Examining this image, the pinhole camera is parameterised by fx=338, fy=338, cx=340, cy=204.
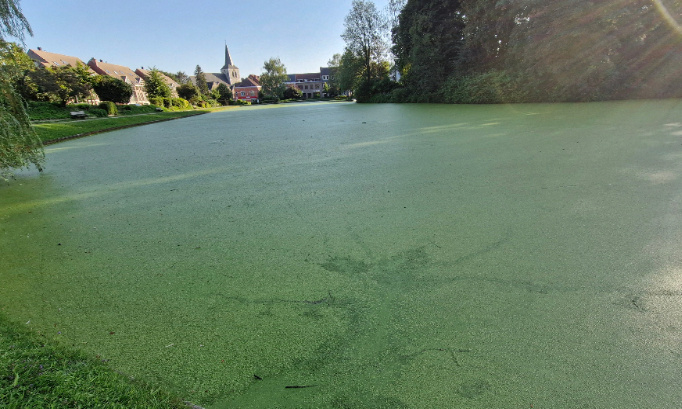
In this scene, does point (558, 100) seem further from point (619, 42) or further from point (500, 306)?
point (500, 306)

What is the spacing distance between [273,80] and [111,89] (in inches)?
1189

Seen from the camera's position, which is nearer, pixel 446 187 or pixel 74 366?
pixel 74 366

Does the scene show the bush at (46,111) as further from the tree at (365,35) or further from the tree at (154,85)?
the tree at (365,35)

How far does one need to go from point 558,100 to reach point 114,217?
11.2 m

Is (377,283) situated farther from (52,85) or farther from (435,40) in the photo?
(52,85)

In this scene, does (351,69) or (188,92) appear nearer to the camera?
(351,69)

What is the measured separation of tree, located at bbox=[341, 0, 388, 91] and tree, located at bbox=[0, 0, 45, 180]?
66.9ft

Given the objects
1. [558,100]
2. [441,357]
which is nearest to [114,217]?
[441,357]

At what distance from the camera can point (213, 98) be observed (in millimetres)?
33438

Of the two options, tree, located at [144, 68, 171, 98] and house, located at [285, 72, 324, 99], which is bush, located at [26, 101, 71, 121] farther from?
house, located at [285, 72, 324, 99]

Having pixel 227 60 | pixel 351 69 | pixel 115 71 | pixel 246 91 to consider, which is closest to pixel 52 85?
A: pixel 351 69

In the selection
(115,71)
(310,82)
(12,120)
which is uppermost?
(310,82)

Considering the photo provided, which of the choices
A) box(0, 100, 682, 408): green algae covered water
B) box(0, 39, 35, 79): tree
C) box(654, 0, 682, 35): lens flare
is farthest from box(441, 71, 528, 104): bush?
box(0, 39, 35, 79): tree

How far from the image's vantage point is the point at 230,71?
5884 centimetres
